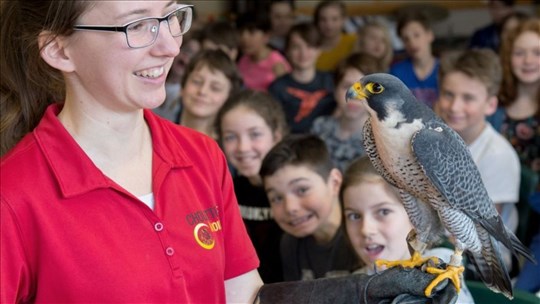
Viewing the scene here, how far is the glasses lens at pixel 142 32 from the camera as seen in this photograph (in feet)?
3.76

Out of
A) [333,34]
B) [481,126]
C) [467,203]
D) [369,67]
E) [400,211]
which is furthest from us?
[333,34]

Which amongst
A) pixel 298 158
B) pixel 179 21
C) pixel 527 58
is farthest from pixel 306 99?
pixel 179 21

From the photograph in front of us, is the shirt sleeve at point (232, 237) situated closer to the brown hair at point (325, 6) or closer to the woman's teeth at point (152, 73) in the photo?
the woman's teeth at point (152, 73)

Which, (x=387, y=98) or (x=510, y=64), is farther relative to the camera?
Result: (x=510, y=64)

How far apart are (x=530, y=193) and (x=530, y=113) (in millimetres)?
657

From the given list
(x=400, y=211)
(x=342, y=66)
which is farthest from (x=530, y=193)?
(x=342, y=66)

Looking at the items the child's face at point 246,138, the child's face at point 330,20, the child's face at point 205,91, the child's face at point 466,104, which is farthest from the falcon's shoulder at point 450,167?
the child's face at point 330,20

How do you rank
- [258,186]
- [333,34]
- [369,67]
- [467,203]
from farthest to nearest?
[333,34]
[369,67]
[258,186]
[467,203]

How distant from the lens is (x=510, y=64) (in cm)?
348

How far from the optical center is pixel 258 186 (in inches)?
105

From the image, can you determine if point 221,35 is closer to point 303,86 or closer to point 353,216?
point 303,86

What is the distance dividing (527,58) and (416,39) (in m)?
1.41

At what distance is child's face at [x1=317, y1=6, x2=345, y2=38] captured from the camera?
5.62 m

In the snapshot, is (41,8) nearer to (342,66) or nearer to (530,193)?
(530,193)
